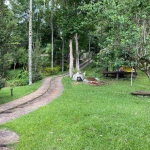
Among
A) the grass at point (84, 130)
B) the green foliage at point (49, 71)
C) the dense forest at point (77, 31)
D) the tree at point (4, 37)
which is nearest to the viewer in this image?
the grass at point (84, 130)

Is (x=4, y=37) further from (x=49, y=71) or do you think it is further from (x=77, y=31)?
(x=49, y=71)

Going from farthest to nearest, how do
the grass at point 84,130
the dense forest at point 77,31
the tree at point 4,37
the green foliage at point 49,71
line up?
1. the green foliage at point 49,71
2. the tree at point 4,37
3. the dense forest at point 77,31
4. the grass at point 84,130

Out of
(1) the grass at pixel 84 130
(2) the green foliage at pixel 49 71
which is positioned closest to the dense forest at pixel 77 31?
(2) the green foliage at pixel 49 71

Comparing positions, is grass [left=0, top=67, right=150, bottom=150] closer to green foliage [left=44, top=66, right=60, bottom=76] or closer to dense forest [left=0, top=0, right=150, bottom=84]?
dense forest [left=0, top=0, right=150, bottom=84]

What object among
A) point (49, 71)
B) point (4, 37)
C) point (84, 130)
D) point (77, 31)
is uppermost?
point (77, 31)

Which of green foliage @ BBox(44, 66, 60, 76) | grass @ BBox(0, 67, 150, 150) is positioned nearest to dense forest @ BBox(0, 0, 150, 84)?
green foliage @ BBox(44, 66, 60, 76)

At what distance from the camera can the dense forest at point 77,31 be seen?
7434 millimetres

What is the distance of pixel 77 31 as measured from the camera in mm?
20078

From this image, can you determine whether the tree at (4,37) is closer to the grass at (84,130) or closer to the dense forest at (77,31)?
the dense forest at (77,31)

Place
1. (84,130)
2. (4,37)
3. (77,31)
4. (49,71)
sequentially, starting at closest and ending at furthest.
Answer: (84,130)
(4,37)
(77,31)
(49,71)

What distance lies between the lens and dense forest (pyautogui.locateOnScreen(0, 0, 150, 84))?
7434 millimetres

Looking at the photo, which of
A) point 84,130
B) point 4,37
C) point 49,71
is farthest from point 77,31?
point 84,130

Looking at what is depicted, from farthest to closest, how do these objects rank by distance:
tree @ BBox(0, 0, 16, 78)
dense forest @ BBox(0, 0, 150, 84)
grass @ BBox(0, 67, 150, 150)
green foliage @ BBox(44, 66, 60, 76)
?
1. green foliage @ BBox(44, 66, 60, 76)
2. tree @ BBox(0, 0, 16, 78)
3. dense forest @ BBox(0, 0, 150, 84)
4. grass @ BBox(0, 67, 150, 150)

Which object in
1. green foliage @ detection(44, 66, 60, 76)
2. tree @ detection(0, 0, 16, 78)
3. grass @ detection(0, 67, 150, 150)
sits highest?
tree @ detection(0, 0, 16, 78)
